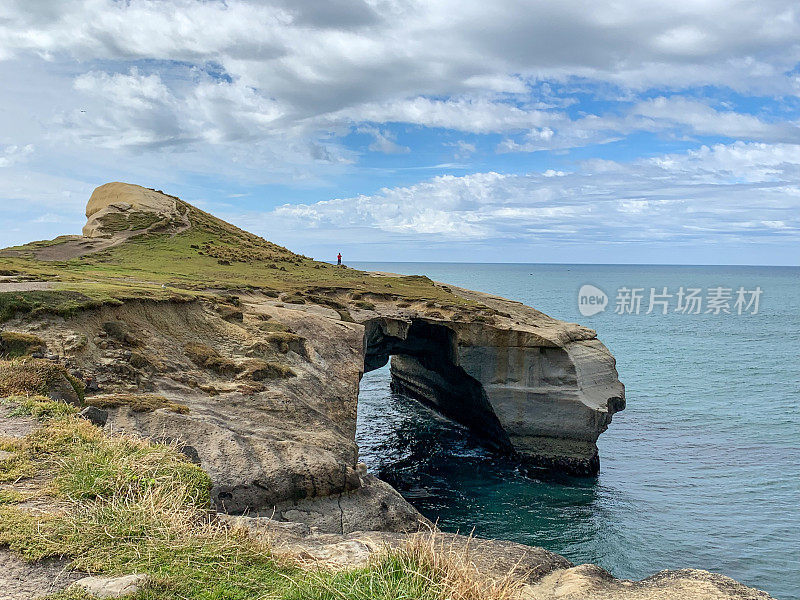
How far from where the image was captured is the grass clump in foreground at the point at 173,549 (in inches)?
293

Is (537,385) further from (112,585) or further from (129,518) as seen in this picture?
(112,585)

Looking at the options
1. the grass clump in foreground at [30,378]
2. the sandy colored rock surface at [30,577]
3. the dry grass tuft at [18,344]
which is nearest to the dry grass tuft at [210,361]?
the dry grass tuft at [18,344]

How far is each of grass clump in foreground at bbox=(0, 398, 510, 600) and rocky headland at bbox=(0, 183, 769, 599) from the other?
0.52m

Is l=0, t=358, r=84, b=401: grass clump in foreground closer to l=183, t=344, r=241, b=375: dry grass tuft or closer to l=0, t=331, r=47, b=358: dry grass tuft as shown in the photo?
l=0, t=331, r=47, b=358: dry grass tuft

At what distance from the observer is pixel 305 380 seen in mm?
25203

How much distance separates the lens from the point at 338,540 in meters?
10.3

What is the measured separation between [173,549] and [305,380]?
1692 cm

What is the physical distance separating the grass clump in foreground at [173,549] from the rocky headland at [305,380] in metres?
0.52

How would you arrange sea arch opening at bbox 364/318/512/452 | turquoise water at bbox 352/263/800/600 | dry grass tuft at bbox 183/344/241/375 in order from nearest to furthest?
dry grass tuft at bbox 183/344/241/375
turquoise water at bbox 352/263/800/600
sea arch opening at bbox 364/318/512/452

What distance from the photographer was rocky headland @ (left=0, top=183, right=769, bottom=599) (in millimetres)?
10797

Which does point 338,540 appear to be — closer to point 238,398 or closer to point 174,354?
point 238,398

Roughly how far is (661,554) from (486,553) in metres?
19.6

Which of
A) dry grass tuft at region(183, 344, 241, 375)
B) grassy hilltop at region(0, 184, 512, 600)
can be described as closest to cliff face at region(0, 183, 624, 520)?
dry grass tuft at region(183, 344, 241, 375)

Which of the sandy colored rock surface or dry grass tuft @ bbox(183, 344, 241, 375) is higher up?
dry grass tuft @ bbox(183, 344, 241, 375)
